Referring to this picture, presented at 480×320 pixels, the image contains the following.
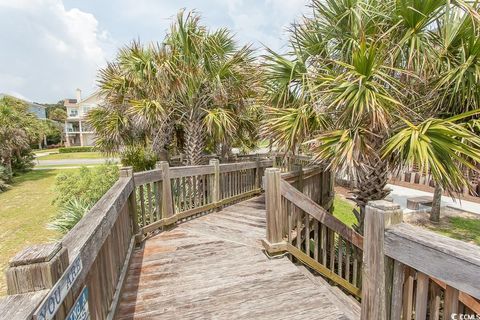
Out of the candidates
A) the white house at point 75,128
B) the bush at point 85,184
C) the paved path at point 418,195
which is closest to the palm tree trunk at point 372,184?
the bush at point 85,184

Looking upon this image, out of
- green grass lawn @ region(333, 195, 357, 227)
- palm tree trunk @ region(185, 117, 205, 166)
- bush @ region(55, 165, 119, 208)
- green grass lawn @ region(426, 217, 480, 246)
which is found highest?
palm tree trunk @ region(185, 117, 205, 166)

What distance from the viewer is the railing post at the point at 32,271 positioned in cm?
95

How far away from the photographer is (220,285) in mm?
3004

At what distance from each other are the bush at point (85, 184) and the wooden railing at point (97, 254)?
100 inches

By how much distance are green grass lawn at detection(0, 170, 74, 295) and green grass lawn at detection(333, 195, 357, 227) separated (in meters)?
8.03

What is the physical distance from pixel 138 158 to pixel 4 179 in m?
9.79

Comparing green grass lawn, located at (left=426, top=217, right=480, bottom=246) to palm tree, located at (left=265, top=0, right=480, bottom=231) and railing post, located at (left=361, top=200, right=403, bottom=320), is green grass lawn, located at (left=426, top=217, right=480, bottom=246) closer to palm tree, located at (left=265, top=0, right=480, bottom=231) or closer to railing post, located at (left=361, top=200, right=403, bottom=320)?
palm tree, located at (left=265, top=0, right=480, bottom=231)

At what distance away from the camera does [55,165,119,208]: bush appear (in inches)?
252

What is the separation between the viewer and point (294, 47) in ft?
14.5

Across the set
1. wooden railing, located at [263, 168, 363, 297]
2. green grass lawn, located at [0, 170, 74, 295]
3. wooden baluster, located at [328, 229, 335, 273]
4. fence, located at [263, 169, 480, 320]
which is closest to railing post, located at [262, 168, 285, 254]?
wooden railing, located at [263, 168, 363, 297]

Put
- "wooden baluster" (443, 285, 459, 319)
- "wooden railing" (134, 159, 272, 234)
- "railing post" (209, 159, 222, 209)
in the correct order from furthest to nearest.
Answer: "railing post" (209, 159, 222, 209), "wooden railing" (134, 159, 272, 234), "wooden baluster" (443, 285, 459, 319)

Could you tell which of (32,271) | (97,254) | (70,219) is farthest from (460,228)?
(70,219)

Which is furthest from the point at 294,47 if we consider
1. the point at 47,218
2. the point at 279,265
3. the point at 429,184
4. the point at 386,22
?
the point at 429,184

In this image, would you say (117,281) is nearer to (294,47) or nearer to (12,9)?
(294,47)
